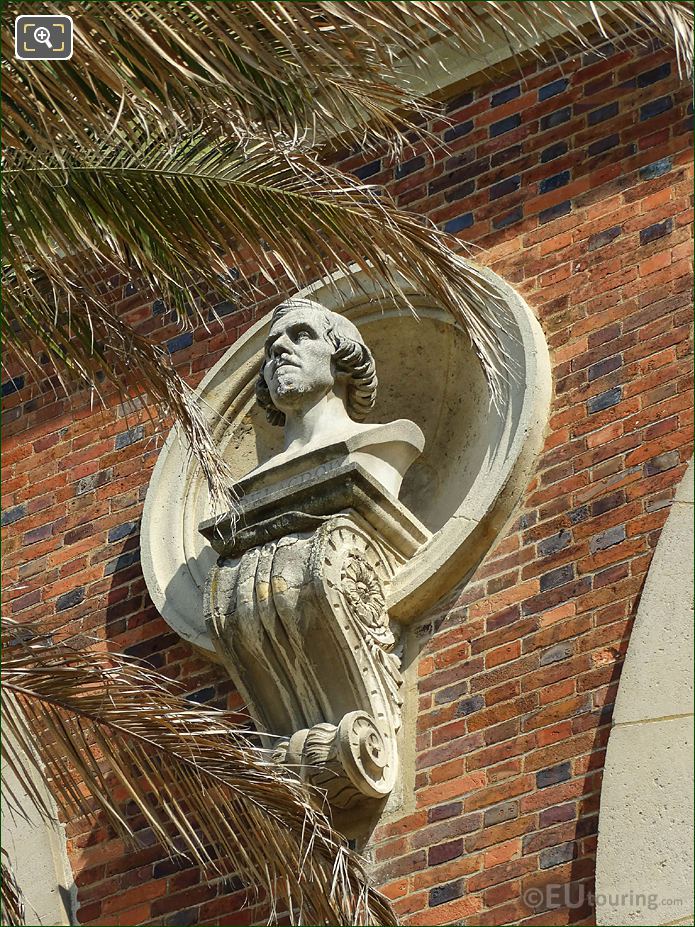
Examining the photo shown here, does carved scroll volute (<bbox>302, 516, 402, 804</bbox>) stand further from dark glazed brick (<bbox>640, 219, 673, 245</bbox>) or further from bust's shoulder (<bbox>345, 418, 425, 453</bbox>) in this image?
dark glazed brick (<bbox>640, 219, 673, 245</bbox>)

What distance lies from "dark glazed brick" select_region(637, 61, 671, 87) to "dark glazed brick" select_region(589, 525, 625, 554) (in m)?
1.91

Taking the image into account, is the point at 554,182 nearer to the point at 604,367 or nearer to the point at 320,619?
the point at 604,367

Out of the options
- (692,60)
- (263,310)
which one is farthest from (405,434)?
(692,60)

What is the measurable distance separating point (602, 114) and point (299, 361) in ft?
4.99

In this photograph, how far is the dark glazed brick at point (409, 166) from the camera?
8039 millimetres

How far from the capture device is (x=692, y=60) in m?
5.86

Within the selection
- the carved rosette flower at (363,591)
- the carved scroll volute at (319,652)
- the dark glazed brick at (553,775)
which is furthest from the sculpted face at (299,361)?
the dark glazed brick at (553,775)

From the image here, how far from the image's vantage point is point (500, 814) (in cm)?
621

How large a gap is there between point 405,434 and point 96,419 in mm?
1858

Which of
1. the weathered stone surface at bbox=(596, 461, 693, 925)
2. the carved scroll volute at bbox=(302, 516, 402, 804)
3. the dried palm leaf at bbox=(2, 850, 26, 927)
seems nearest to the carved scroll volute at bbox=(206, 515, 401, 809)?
the carved scroll volute at bbox=(302, 516, 402, 804)

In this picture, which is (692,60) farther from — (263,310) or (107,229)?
(263,310)

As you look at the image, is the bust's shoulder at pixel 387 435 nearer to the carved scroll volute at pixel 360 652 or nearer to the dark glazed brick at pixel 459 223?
the carved scroll volute at pixel 360 652

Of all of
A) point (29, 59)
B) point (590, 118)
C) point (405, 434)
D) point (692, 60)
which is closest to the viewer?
point (29, 59)

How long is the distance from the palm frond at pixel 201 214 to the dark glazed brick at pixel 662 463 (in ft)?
2.90
